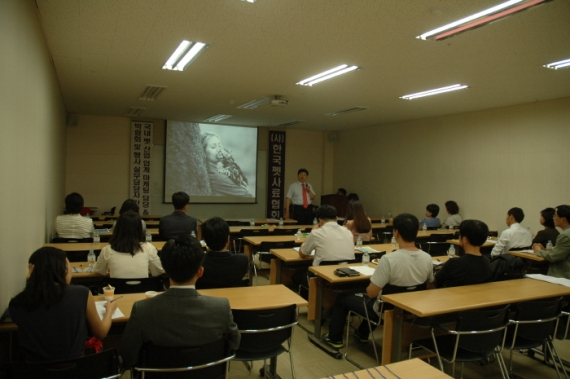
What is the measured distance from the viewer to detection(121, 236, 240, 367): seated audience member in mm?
1936

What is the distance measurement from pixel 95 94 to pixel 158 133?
3080mm

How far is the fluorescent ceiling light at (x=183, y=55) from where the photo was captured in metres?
4.29

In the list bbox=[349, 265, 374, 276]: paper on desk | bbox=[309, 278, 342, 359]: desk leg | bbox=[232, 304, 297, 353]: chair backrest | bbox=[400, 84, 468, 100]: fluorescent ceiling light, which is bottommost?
bbox=[309, 278, 342, 359]: desk leg

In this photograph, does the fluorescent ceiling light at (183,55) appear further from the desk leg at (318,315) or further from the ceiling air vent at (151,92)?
the desk leg at (318,315)

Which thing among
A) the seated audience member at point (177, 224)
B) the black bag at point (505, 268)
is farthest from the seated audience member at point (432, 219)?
the seated audience member at point (177, 224)

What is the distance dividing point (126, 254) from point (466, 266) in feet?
9.08

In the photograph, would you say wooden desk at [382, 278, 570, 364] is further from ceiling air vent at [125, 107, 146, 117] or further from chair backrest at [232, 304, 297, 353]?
ceiling air vent at [125, 107, 146, 117]

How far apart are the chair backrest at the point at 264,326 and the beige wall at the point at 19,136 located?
1.41 metres

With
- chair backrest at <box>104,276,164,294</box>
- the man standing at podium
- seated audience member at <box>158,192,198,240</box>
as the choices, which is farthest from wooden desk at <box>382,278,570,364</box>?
the man standing at podium

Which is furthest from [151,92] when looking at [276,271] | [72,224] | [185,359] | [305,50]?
[185,359]

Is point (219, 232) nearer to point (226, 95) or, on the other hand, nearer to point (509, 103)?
point (226, 95)

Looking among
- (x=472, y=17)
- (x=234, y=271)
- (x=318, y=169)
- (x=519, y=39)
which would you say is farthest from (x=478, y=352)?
(x=318, y=169)

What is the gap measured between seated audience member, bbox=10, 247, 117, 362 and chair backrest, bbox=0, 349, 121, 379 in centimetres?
19

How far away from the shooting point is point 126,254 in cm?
328
